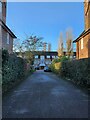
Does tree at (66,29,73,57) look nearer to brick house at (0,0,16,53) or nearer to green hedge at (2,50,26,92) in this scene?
brick house at (0,0,16,53)

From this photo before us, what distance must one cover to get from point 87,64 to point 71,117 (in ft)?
22.4

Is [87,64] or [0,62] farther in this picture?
[87,64]

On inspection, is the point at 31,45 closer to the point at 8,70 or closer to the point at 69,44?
the point at 69,44

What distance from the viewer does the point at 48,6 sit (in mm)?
17625

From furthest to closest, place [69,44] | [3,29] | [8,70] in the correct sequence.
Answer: [69,44] → [3,29] → [8,70]

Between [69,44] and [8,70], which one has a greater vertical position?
[69,44]

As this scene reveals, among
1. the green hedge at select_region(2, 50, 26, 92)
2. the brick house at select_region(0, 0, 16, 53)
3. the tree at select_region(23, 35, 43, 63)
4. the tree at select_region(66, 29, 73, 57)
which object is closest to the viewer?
the green hedge at select_region(2, 50, 26, 92)

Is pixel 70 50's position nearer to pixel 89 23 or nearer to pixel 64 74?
pixel 89 23

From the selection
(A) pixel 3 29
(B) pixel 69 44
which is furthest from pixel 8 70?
(B) pixel 69 44

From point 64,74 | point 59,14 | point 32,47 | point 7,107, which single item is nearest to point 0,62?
Result: point 7,107

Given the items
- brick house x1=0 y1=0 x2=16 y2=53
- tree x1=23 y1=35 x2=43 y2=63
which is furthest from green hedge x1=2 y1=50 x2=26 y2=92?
tree x1=23 y1=35 x2=43 y2=63

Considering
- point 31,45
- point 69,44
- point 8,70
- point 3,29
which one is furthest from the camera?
point 69,44

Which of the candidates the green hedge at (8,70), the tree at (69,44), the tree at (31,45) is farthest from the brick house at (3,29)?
the tree at (69,44)

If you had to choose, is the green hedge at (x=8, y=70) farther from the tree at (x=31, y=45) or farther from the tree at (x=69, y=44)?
the tree at (x=69, y=44)
